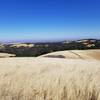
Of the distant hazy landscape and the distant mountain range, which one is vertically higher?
the distant hazy landscape

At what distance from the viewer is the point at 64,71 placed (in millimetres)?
4730

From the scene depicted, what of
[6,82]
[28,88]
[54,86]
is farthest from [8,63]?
[54,86]

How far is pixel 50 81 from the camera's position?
448 cm

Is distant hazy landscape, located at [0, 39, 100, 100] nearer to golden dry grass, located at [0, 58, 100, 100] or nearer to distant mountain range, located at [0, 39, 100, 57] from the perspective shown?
golden dry grass, located at [0, 58, 100, 100]

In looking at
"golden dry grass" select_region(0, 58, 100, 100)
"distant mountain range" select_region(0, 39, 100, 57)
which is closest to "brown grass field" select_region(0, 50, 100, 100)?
"golden dry grass" select_region(0, 58, 100, 100)

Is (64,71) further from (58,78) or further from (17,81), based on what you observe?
(17,81)

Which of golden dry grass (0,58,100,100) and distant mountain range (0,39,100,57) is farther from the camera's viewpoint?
distant mountain range (0,39,100,57)

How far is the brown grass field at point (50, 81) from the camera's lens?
4257mm

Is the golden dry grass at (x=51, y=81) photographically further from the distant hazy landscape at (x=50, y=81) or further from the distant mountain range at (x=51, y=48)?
the distant mountain range at (x=51, y=48)

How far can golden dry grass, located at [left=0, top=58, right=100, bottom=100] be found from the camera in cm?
425

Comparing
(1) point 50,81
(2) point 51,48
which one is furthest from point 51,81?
(2) point 51,48

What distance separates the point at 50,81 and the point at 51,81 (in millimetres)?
20

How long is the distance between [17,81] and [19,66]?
53 centimetres

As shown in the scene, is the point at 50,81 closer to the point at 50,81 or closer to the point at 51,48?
the point at 50,81
